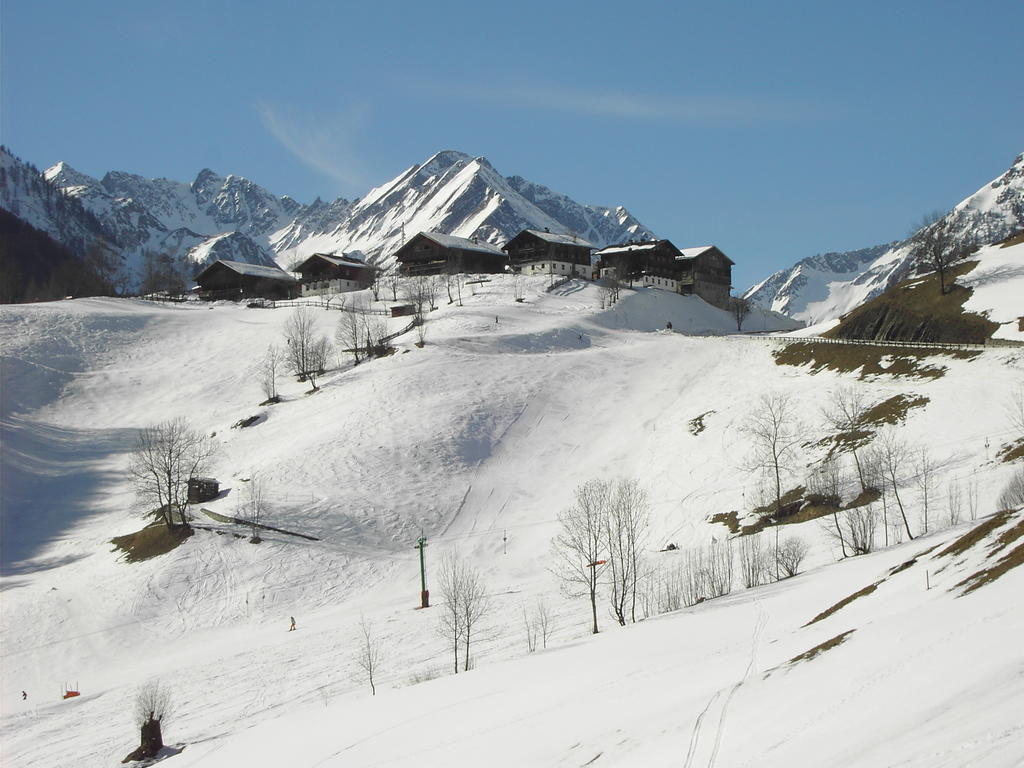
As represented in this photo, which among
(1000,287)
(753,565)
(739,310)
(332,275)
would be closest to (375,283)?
(332,275)

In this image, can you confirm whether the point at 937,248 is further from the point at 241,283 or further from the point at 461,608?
the point at 241,283

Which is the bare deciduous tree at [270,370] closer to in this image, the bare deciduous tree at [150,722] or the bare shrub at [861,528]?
the bare deciduous tree at [150,722]

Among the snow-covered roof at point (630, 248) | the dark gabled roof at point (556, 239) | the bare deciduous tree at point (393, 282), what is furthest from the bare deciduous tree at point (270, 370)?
the snow-covered roof at point (630, 248)

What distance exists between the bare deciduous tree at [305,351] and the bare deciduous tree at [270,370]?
3.62 feet

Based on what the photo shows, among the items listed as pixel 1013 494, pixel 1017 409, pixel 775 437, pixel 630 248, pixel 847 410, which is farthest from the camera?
pixel 630 248

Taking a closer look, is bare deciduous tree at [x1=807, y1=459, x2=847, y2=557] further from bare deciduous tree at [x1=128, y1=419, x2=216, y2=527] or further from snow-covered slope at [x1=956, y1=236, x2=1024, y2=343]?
bare deciduous tree at [x1=128, y1=419, x2=216, y2=527]

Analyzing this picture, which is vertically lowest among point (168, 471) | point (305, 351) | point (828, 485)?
point (828, 485)

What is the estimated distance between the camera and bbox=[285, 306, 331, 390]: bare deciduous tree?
8606cm

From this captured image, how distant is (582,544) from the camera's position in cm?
4947

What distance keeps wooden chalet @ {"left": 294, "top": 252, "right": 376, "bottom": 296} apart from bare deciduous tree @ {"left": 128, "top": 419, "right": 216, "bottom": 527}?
62.8 meters

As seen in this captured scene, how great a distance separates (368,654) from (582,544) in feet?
63.8

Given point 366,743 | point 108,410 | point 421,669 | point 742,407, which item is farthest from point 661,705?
point 108,410

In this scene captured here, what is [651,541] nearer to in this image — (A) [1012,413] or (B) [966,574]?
(A) [1012,413]

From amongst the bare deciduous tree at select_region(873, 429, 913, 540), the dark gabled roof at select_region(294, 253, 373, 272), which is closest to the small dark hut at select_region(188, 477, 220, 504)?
the bare deciduous tree at select_region(873, 429, 913, 540)
